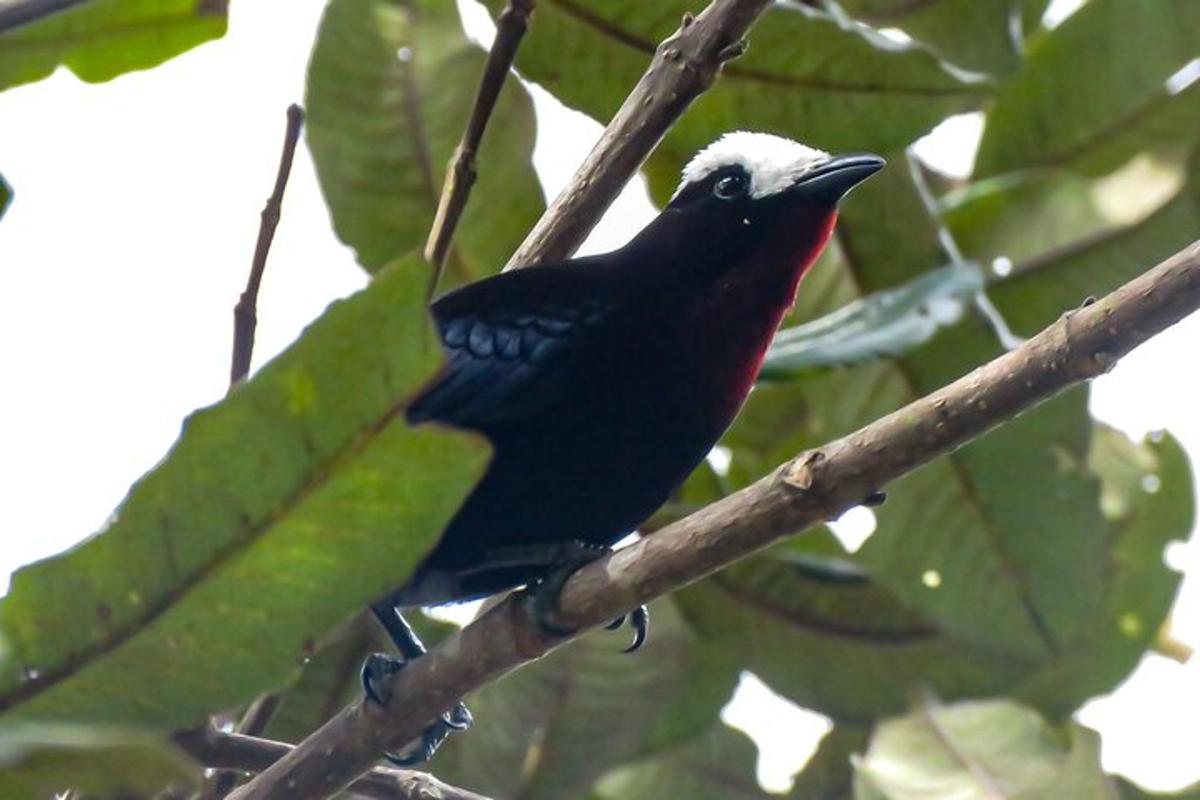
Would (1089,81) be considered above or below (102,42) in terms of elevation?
below

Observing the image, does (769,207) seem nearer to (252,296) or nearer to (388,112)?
(388,112)

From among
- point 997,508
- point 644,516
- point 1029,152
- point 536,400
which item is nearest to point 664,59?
point 536,400

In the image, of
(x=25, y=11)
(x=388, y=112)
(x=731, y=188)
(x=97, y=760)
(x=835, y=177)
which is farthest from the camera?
(x=388, y=112)

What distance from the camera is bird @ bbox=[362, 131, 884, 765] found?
2.23 m

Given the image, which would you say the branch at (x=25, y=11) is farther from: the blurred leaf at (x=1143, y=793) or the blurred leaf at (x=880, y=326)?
the blurred leaf at (x=1143, y=793)

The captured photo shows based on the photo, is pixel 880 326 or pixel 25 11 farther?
pixel 880 326

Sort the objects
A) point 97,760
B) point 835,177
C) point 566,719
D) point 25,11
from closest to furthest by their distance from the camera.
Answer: point 97,760 → point 25,11 → point 835,177 → point 566,719

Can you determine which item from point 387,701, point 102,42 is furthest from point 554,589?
point 102,42

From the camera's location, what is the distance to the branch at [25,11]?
130 cm

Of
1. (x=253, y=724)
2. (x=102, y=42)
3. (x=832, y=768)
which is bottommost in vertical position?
(x=832, y=768)

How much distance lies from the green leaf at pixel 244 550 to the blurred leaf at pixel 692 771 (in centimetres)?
156

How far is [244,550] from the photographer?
1.41 meters

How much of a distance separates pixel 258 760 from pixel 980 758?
4.59 ft

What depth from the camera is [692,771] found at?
116 inches
